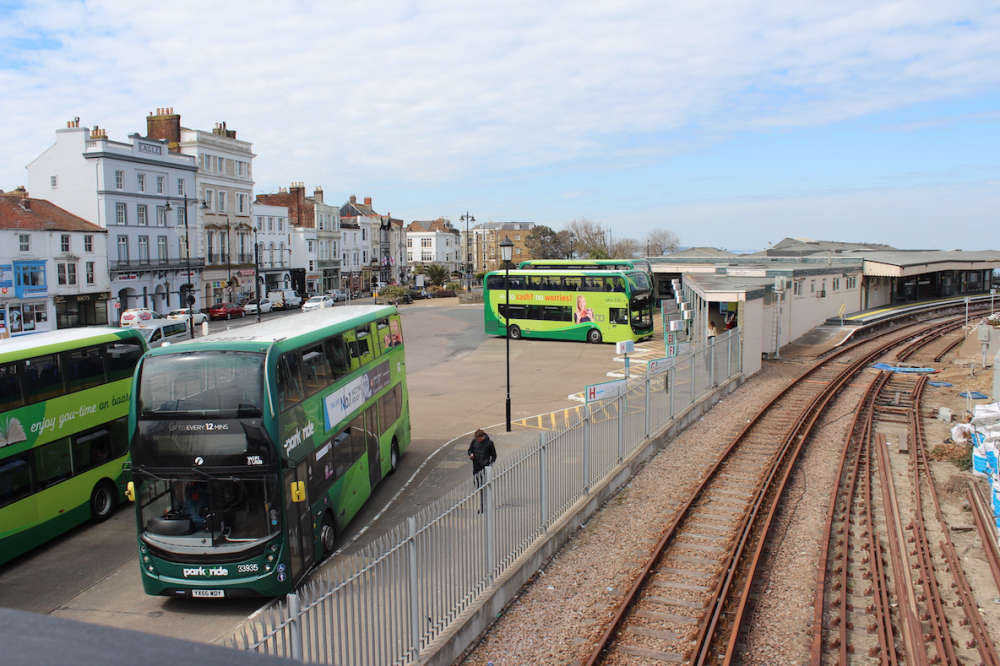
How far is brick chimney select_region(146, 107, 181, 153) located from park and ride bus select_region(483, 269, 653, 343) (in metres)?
30.3

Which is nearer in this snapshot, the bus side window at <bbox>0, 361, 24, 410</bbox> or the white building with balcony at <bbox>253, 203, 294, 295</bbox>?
the bus side window at <bbox>0, 361, 24, 410</bbox>

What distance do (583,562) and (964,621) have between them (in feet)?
15.7

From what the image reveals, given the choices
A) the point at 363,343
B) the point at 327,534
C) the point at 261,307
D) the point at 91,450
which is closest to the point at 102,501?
the point at 91,450

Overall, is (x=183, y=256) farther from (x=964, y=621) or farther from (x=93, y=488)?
(x=964, y=621)

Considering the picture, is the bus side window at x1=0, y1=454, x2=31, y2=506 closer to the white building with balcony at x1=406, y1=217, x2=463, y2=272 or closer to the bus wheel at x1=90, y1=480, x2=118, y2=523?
the bus wheel at x1=90, y1=480, x2=118, y2=523

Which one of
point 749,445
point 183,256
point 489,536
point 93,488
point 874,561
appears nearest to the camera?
point 489,536

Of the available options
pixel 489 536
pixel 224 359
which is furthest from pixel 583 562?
pixel 224 359

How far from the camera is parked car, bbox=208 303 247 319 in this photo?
55.4 m

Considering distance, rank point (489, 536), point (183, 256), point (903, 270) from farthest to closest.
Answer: point (183, 256) → point (903, 270) → point (489, 536)

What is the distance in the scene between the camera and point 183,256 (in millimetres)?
55750

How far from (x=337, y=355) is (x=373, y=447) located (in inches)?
93.5

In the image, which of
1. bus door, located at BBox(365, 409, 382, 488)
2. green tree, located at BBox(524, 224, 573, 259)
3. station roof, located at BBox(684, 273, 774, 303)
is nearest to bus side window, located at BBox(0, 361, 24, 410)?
bus door, located at BBox(365, 409, 382, 488)

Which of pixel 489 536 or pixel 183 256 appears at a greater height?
pixel 183 256

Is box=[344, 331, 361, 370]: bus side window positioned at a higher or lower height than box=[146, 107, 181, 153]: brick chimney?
lower
